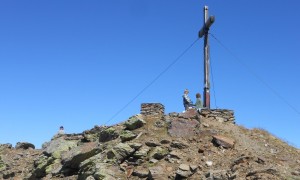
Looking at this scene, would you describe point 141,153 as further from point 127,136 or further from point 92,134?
point 92,134

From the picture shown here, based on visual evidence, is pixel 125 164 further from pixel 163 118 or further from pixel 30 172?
pixel 30 172

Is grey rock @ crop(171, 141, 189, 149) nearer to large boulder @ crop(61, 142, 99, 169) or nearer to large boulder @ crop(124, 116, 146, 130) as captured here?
large boulder @ crop(124, 116, 146, 130)

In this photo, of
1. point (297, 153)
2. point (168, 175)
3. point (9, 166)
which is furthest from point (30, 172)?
point (297, 153)

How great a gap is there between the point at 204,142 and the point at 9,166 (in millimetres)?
13412

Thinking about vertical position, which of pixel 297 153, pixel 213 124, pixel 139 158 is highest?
pixel 213 124

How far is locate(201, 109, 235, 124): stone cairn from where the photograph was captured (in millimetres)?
20078

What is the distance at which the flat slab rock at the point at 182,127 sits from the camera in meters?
18.4

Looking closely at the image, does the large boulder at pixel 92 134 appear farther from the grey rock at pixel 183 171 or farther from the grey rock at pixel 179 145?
the grey rock at pixel 183 171

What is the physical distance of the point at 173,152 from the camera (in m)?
16.9

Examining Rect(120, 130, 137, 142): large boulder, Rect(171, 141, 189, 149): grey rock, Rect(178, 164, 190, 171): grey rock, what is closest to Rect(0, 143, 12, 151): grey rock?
Rect(120, 130, 137, 142): large boulder

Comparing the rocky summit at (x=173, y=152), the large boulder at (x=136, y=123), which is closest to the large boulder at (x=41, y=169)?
the rocky summit at (x=173, y=152)

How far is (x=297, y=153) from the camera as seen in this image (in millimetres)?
18531

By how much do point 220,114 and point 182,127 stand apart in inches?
93.6

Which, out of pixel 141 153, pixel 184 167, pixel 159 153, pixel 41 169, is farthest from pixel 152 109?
pixel 41 169
